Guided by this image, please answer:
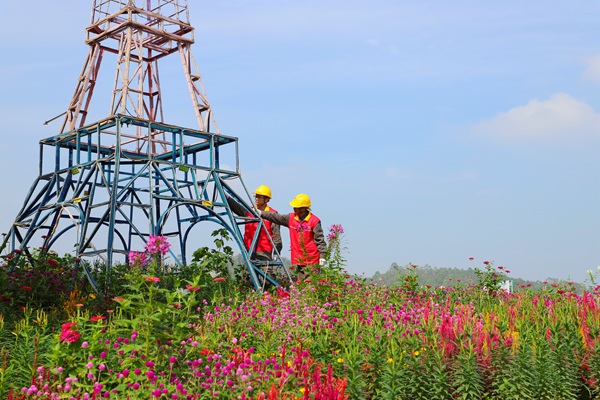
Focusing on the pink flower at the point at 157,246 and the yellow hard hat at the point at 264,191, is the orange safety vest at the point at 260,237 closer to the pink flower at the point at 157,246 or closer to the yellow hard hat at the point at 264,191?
the yellow hard hat at the point at 264,191

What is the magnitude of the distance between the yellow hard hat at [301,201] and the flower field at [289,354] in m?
3.28

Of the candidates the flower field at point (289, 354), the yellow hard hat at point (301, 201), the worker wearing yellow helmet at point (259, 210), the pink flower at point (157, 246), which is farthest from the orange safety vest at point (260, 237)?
the pink flower at point (157, 246)

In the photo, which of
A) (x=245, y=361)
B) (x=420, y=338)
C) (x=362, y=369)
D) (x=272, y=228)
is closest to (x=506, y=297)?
(x=272, y=228)

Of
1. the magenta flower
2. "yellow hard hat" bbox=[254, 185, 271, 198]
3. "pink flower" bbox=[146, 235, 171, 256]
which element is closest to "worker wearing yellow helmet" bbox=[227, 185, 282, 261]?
"yellow hard hat" bbox=[254, 185, 271, 198]

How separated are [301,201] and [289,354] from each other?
6.04 meters

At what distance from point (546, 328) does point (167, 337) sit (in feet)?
14.3

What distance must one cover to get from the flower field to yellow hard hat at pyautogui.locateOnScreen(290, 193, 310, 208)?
3.28 m

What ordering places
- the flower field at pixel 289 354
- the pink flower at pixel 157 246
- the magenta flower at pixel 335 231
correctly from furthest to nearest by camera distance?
1. the magenta flower at pixel 335 231
2. the pink flower at pixel 157 246
3. the flower field at pixel 289 354

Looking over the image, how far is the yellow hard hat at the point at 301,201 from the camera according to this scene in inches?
507


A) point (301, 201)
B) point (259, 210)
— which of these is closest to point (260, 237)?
point (259, 210)

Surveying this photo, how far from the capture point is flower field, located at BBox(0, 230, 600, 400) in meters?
5.50

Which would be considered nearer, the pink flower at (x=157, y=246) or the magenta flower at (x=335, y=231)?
the pink flower at (x=157, y=246)

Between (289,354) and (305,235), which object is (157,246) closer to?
(289,354)

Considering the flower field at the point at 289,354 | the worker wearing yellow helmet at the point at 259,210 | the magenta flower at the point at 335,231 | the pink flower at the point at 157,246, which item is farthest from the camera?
the worker wearing yellow helmet at the point at 259,210
